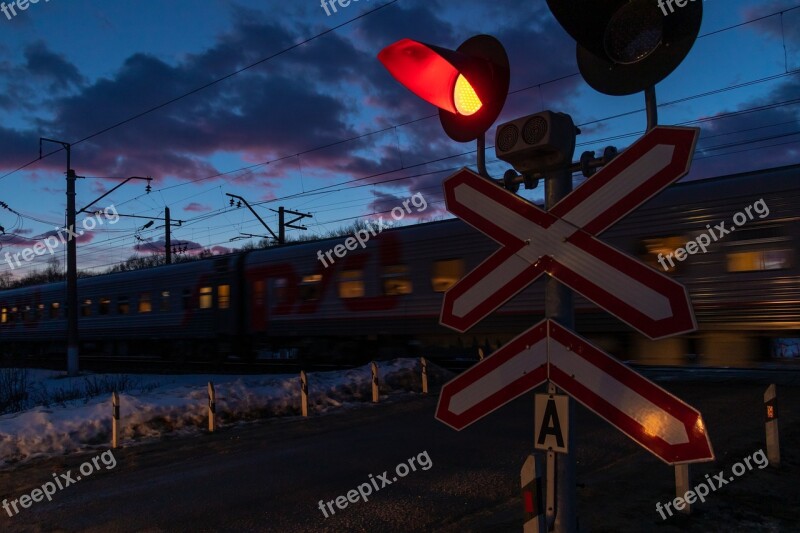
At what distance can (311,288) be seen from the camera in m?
18.4

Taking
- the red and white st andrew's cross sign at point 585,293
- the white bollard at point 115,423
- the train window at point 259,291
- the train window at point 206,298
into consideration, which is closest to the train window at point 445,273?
the train window at point 259,291

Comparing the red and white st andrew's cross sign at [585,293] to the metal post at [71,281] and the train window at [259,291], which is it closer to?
the train window at [259,291]

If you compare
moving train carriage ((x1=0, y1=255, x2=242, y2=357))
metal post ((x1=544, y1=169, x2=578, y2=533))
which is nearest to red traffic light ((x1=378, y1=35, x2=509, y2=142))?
metal post ((x1=544, y1=169, x2=578, y2=533))

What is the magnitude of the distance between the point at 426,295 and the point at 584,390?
42.8 ft

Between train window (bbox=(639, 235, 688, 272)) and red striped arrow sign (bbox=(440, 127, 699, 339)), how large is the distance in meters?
10.2

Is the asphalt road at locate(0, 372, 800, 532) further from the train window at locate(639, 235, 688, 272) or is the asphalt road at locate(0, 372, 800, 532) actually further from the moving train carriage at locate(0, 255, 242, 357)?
the moving train carriage at locate(0, 255, 242, 357)

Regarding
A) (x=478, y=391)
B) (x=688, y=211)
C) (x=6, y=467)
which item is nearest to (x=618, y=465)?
(x=478, y=391)

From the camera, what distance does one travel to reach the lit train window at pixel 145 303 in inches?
987

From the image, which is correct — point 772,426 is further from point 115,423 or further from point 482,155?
point 115,423

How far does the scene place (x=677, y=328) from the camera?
178cm

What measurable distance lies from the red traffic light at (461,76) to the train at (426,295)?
1418mm

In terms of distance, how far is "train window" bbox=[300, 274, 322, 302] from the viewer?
59.5 feet

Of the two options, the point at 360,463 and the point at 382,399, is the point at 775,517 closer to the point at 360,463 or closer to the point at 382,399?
the point at 360,463

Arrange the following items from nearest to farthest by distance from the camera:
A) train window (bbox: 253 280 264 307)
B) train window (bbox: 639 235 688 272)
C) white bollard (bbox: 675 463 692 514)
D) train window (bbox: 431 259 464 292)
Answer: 1. white bollard (bbox: 675 463 692 514)
2. train window (bbox: 639 235 688 272)
3. train window (bbox: 431 259 464 292)
4. train window (bbox: 253 280 264 307)
